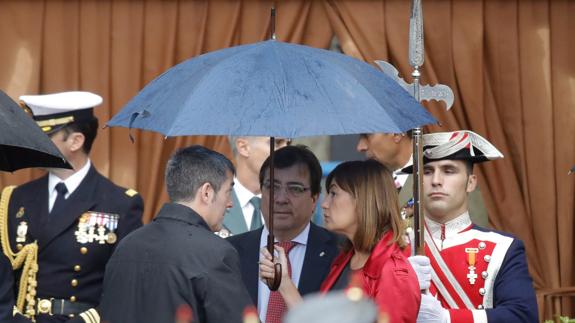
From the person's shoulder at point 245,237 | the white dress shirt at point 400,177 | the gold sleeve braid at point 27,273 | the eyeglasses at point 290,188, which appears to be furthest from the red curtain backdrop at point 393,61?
the eyeglasses at point 290,188

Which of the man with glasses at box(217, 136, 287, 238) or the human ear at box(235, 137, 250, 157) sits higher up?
the human ear at box(235, 137, 250, 157)

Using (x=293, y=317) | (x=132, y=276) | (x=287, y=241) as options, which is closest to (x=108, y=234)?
(x=287, y=241)

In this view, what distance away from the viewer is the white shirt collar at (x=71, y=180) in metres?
6.10

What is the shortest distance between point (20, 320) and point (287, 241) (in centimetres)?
122

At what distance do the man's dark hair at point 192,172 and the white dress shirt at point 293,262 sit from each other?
2.32 ft

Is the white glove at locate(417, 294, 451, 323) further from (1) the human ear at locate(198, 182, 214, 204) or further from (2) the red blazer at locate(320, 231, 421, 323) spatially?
(1) the human ear at locate(198, 182, 214, 204)

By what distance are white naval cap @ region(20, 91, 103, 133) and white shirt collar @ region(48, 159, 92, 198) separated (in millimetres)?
241

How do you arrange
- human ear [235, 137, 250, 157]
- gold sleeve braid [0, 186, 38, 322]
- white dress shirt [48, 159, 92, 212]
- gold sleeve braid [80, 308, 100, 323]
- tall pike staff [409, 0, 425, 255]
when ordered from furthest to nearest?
human ear [235, 137, 250, 157]
white dress shirt [48, 159, 92, 212]
gold sleeve braid [0, 186, 38, 322]
gold sleeve braid [80, 308, 100, 323]
tall pike staff [409, 0, 425, 255]

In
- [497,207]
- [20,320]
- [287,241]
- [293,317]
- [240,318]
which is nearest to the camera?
[293,317]

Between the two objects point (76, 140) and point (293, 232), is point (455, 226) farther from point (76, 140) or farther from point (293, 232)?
point (76, 140)

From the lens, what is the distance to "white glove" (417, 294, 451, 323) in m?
4.77

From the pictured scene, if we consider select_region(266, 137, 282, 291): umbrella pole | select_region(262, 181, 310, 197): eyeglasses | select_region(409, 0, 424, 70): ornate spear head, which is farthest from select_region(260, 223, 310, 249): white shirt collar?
select_region(409, 0, 424, 70): ornate spear head

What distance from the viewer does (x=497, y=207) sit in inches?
286

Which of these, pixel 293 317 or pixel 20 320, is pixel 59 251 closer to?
pixel 20 320
